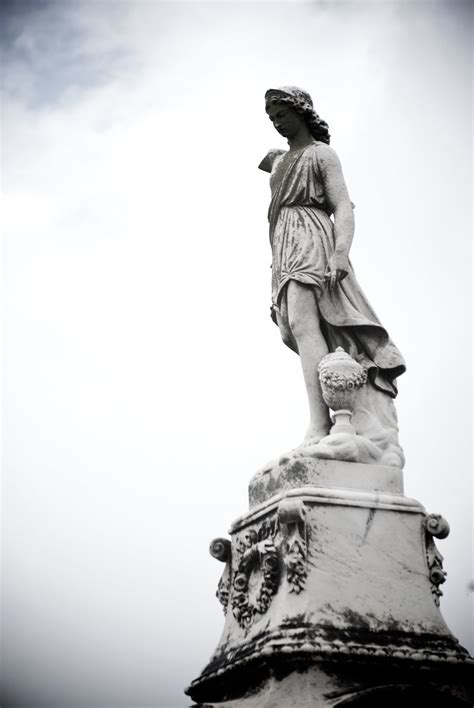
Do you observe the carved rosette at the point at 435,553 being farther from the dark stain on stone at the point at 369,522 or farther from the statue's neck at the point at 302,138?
→ the statue's neck at the point at 302,138

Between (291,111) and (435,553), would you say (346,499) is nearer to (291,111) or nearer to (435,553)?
(435,553)

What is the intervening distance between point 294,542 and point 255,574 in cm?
74

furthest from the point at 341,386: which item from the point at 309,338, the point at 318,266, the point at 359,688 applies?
the point at 359,688

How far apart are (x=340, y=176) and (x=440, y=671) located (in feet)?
15.6

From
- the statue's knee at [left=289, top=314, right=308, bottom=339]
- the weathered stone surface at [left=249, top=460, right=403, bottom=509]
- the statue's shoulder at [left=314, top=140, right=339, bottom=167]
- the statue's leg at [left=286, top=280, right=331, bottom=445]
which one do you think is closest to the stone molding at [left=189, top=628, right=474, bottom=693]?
the weathered stone surface at [left=249, top=460, right=403, bottom=509]

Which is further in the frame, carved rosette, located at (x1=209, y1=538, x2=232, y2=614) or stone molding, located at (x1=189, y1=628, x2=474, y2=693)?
carved rosette, located at (x1=209, y1=538, x2=232, y2=614)

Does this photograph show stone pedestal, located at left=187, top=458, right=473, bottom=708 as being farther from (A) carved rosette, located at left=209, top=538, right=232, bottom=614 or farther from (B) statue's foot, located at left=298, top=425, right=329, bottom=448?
(B) statue's foot, located at left=298, top=425, right=329, bottom=448

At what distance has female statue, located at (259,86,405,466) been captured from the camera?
9133 millimetres

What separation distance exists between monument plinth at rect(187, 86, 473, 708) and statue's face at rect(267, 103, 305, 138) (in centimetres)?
1

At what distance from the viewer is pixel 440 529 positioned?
8.38m

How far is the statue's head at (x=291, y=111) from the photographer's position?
32.8 ft

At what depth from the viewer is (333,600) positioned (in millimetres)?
7777

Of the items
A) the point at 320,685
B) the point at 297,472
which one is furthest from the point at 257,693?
the point at 297,472

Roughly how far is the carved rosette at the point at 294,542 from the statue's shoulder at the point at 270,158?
3952 mm
